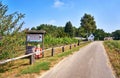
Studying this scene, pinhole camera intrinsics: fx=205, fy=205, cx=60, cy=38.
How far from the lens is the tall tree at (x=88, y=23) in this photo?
9188cm

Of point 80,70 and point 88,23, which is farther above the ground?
point 88,23

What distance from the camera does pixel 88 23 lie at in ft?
304

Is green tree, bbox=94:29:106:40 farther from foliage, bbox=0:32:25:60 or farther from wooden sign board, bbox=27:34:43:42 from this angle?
foliage, bbox=0:32:25:60

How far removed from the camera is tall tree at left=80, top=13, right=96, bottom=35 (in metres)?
91.9

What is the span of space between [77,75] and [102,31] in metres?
147

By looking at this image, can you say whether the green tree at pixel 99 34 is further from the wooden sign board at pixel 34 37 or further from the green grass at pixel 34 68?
the green grass at pixel 34 68

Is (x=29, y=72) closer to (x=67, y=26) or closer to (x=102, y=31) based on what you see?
(x=67, y=26)

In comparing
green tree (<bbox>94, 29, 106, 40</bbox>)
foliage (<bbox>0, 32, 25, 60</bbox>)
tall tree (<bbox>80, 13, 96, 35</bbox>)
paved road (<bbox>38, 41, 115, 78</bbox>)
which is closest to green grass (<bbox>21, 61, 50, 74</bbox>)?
paved road (<bbox>38, 41, 115, 78</bbox>)

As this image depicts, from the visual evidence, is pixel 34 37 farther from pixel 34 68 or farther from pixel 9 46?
pixel 34 68

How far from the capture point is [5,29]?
10.6 m

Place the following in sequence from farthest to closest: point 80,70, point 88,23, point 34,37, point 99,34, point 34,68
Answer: point 99,34 < point 88,23 < point 34,37 < point 34,68 < point 80,70

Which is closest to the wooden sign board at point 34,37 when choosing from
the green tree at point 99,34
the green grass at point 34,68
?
the green grass at point 34,68

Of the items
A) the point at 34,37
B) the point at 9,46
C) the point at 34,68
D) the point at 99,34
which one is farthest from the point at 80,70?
the point at 99,34

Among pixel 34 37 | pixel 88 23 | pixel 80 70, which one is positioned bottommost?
pixel 80 70
